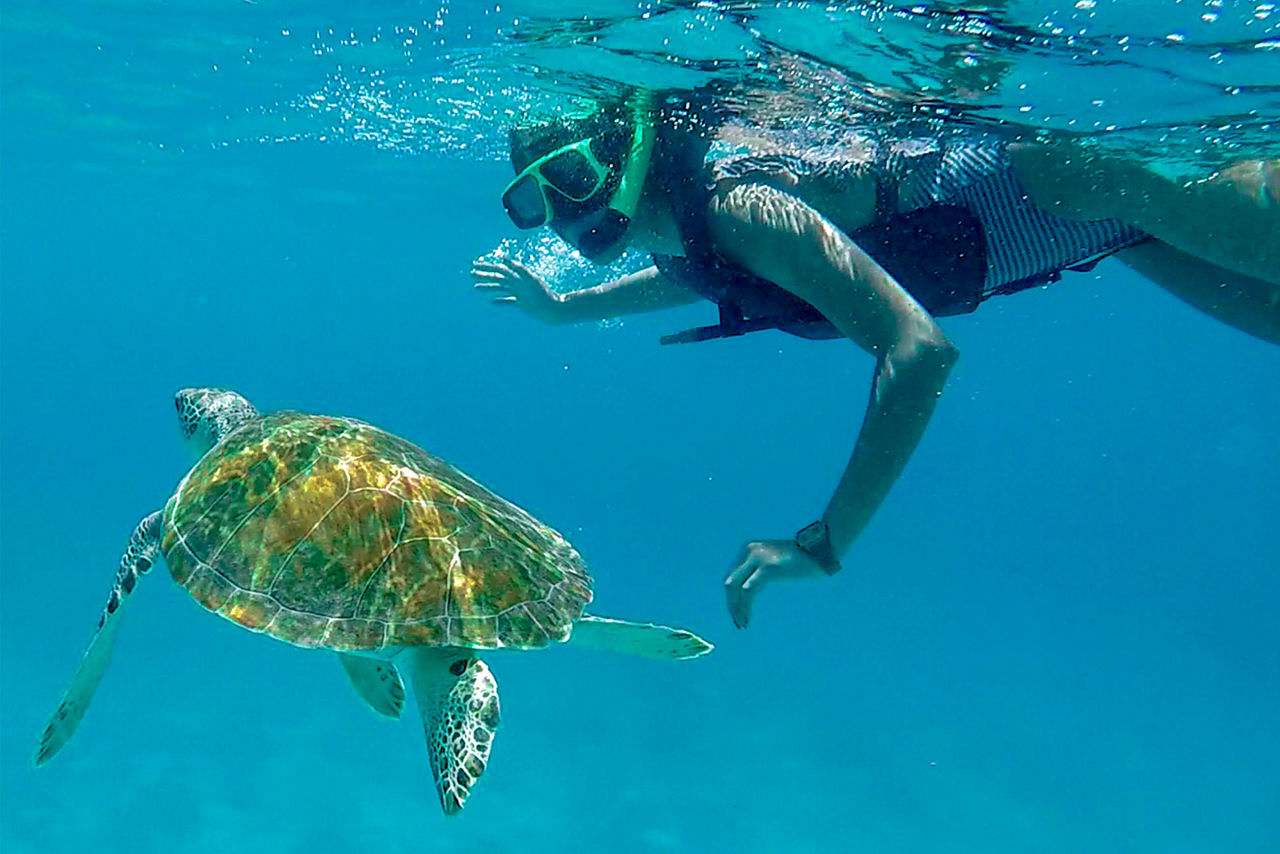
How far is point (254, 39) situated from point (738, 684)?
13.0 m

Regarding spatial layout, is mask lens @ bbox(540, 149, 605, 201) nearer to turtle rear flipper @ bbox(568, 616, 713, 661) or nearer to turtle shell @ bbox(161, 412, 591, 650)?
turtle shell @ bbox(161, 412, 591, 650)

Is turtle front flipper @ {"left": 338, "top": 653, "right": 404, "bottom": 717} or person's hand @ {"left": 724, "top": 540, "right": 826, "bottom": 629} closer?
person's hand @ {"left": 724, "top": 540, "right": 826, "bottom": 629}

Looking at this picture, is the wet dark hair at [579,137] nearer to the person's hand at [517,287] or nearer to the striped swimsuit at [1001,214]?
the striped swimsuit at [1001,214]

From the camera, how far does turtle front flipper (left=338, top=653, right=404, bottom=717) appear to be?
4.33 metres

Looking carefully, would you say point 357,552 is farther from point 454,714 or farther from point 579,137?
point 579,137

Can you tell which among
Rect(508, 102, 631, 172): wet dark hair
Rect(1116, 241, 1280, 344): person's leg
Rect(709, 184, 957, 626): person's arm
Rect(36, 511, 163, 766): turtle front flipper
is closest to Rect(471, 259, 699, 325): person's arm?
Rect(508, 102, 631, 172): wet dark hair

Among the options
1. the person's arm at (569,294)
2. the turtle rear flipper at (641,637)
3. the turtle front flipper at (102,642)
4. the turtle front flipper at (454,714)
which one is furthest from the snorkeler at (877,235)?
the turtle front flipper at (102,642)

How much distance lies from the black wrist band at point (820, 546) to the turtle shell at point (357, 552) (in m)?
0.96

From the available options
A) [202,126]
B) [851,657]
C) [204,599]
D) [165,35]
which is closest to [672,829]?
[204,599]

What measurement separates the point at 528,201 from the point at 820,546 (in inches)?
92.9

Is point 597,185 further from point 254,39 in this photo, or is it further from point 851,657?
point 851,657

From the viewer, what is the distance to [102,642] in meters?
4.30

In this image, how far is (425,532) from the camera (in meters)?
3.75

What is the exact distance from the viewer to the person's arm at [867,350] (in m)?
3.29
